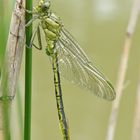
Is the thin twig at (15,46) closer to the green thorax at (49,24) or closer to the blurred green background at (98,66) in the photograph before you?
the green thorax at (49,24)

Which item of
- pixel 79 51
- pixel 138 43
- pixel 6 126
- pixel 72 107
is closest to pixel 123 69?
pixel 79 51

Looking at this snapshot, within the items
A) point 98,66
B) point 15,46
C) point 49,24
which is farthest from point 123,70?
point 98,66

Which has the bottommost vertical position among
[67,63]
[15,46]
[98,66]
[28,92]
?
[28,92]

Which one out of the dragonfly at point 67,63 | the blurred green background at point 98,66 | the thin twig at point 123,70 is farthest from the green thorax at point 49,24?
the blurred green background at point 98,66

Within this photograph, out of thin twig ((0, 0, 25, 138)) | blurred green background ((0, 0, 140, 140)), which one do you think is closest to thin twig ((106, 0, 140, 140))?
thin twig ((0, 0, 25, 138))

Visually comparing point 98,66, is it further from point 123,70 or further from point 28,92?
point 28,92

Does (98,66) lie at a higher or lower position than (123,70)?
higher
